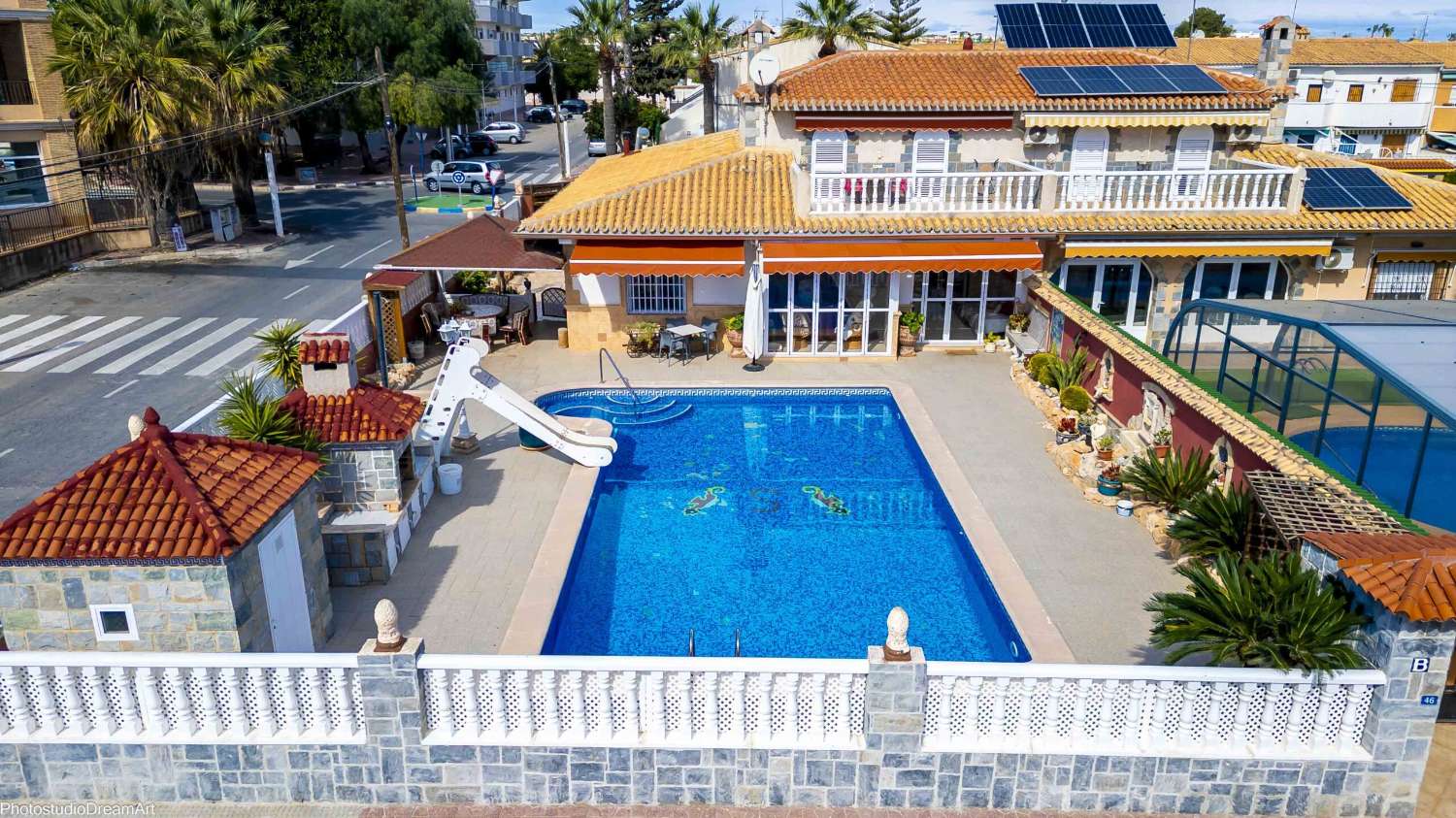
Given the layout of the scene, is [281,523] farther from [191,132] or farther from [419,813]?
[191,132]

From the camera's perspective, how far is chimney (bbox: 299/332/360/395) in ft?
52.1

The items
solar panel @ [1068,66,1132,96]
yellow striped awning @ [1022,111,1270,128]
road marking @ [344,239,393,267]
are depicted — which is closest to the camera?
yellow striped awning @ [1022,111,1270,128]

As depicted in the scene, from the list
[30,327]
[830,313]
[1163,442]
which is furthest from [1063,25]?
[30,327]

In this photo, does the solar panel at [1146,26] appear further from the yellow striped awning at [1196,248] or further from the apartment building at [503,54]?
the apartment building at [503,54]

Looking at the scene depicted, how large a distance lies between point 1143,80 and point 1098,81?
4.29 feet

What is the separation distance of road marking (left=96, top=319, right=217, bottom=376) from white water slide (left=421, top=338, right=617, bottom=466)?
12309mm

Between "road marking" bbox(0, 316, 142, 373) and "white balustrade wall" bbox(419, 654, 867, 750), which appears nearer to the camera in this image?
"white balustrade wall" bbox(419, 654, 867, 750)

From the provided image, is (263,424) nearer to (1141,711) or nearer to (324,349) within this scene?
(324,349)

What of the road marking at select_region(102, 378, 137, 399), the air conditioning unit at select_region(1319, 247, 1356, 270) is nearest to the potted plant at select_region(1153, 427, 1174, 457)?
the air conditioning unit at select_region(1319, 247, 1356, 270)

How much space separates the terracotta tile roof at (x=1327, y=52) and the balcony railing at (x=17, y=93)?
61737mm

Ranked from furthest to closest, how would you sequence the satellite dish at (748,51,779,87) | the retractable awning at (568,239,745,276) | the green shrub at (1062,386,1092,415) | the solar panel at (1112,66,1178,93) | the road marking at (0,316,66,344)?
the road marking at (0,316,66,344) → the solar panel at (1112,66,1178,93) → the satellite dish at (748,51,779,87) → the retractable awning at (568,239,745,276) → the green shrub at (1062,386,1092,415)

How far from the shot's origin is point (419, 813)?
1041 centimetres

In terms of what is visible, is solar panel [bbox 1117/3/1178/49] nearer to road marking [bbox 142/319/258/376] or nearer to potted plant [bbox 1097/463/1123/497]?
potted plant [bbox 1097/463/1123/497]

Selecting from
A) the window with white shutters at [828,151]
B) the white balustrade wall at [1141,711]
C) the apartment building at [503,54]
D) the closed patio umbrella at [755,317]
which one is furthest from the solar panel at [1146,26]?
the apartment building at [503,54]
